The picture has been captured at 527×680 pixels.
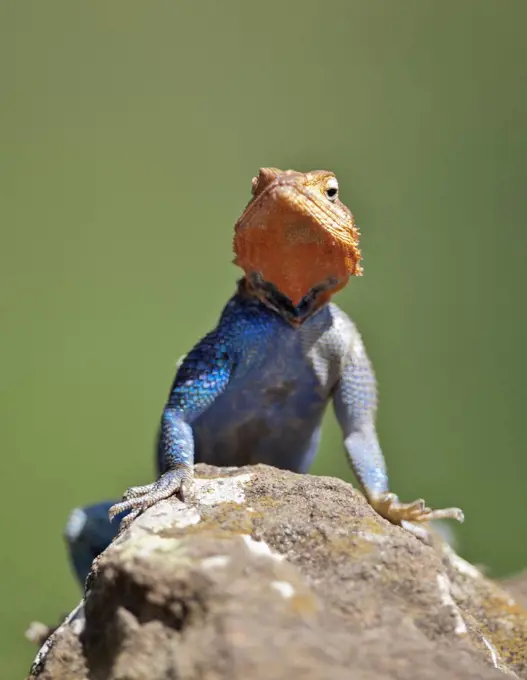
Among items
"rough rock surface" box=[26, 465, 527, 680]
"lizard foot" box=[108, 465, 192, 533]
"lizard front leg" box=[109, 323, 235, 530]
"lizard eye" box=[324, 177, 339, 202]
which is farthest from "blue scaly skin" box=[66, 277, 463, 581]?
"rough rock surface" box=[26, 465, 527, 680]

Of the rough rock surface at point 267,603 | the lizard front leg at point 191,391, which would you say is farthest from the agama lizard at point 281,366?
the rough rock surface at point 267,603

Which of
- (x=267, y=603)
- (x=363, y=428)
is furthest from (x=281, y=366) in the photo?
(x=267, y=603)

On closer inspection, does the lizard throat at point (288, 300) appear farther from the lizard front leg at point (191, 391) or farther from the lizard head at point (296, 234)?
the lizard front leg at point (191, 391)

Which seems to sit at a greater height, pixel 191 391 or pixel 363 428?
pixel 191 391

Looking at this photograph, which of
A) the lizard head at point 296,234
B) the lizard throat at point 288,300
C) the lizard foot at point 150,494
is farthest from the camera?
the lizard throat at point 288,300

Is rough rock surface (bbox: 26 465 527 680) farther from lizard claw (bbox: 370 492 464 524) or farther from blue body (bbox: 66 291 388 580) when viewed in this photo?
blue body (bbox: 66 291 388 580)

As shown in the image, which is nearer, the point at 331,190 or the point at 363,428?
the point at 331,190

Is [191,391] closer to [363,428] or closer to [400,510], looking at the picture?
[363,428]

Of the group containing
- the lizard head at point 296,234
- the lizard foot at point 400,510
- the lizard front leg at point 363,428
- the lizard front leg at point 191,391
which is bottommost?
the lizard foot at point 400,510
